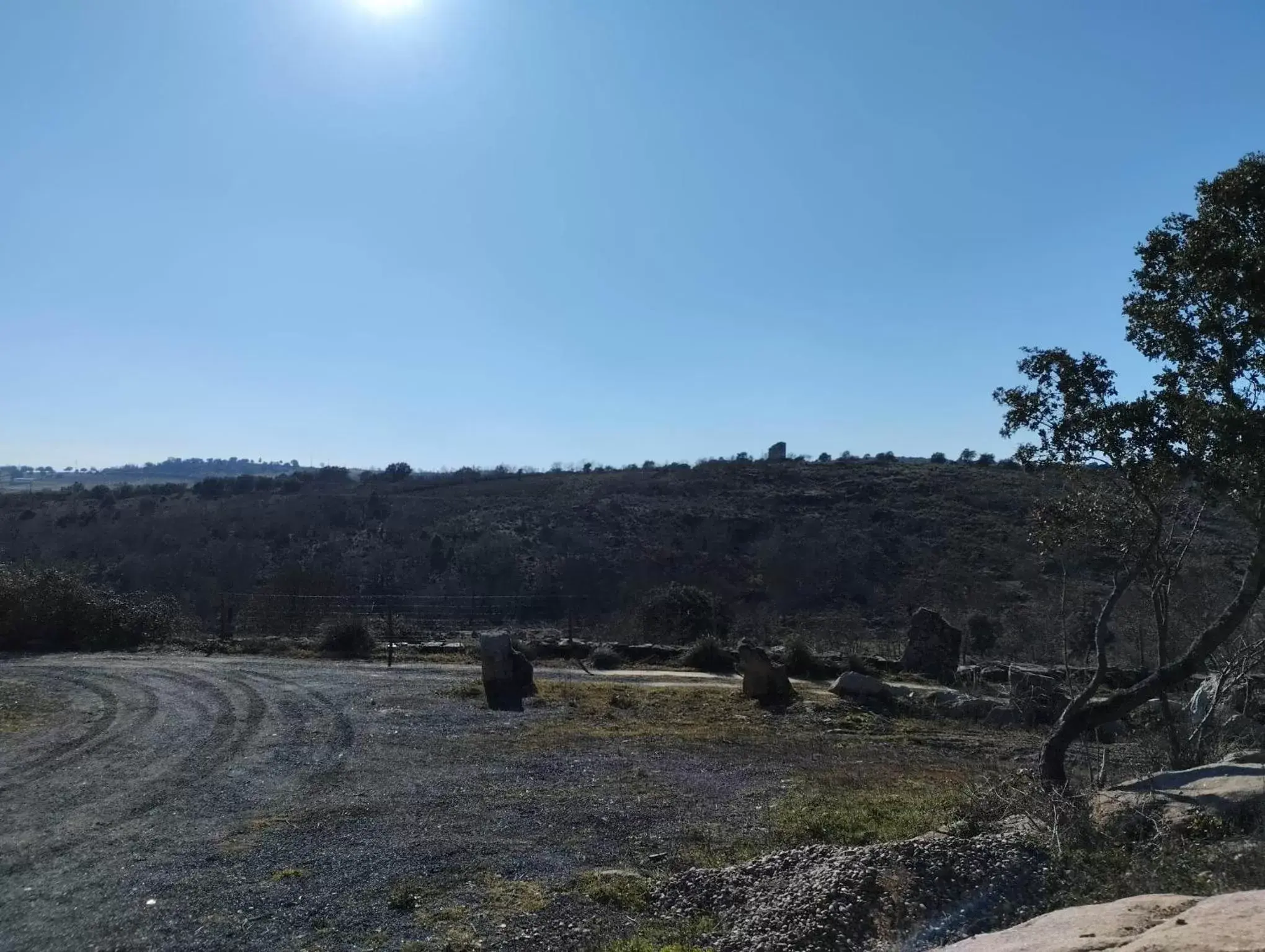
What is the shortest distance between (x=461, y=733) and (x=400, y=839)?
5.76 m

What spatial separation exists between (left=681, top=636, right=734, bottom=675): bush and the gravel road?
716cm

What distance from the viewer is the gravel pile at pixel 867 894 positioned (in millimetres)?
6203

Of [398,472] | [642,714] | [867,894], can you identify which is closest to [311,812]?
[867,894]

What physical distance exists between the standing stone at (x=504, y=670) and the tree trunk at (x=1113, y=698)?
10544 millimetres

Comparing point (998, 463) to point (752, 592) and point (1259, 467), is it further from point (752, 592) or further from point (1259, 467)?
point (1259, 467)

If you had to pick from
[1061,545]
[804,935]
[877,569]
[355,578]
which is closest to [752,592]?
[877,569]

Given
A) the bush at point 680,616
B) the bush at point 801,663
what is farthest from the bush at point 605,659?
the bush at point 801,663

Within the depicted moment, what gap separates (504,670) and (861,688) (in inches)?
261

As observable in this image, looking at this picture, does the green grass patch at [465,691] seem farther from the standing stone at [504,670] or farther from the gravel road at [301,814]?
the gravel road at [301,814]

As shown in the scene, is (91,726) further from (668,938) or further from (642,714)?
(668,938)

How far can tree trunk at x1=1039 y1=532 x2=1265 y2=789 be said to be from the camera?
8281 millimetres

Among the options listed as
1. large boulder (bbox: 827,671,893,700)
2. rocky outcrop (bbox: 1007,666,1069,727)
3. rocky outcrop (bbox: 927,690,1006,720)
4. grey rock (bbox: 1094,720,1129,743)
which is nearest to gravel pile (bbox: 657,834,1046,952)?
rocky outcrop (bbox: 1007,666,1069,727)

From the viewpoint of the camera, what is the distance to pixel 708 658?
2244 cm

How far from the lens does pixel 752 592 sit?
38.8m
